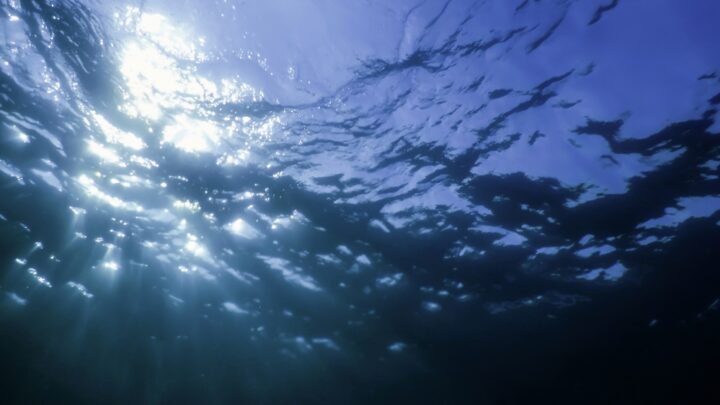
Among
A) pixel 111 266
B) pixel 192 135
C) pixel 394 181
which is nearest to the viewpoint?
pixel 394 181

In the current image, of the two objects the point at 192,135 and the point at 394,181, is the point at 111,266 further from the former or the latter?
the point at 394,181

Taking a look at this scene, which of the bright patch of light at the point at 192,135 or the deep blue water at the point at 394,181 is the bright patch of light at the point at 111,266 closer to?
the deep blue water at the point at 394,181

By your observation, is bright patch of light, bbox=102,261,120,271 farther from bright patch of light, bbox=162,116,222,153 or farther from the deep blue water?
bright patch of light, bbox=162,116,222,153

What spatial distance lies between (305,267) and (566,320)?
862 centimetres

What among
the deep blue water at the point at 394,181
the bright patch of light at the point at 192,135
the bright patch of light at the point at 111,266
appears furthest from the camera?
the bright patch of light at the point at 111,266

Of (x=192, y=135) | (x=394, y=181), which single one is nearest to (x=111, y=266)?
(x=192, y=135)

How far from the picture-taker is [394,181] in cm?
997

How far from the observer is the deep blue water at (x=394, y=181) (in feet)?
23.9

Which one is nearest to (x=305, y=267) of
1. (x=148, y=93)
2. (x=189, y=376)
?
(x=148, y=93)

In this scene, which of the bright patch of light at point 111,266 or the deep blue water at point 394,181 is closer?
the deep blue water at point 394,181

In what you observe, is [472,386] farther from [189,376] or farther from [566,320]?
[189,376]

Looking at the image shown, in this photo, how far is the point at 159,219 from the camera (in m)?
13.5

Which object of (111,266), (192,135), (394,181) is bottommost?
(394,181)

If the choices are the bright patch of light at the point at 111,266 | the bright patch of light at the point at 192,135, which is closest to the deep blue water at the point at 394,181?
the bright patch of light at the point at 192,135
